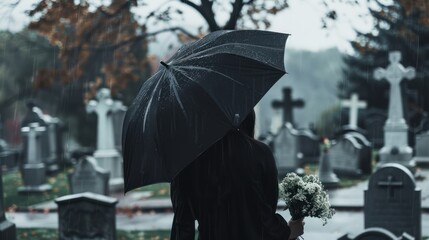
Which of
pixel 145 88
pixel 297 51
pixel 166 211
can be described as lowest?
pixel 166 211

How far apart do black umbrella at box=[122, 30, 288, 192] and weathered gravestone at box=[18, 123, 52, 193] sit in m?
14.5

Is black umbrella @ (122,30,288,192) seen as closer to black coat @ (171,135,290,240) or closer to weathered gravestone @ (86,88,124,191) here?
black coat @ (171,135,290,240)

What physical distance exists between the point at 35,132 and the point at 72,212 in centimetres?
1057

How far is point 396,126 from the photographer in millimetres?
16875

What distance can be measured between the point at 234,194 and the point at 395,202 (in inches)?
227

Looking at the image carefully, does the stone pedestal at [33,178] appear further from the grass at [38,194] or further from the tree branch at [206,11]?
the tree branch at [206,11]

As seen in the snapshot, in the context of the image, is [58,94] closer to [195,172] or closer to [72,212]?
[72,212]

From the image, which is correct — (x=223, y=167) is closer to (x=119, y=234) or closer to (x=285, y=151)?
(x=119, y=234)

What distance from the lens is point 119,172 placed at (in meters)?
18.4

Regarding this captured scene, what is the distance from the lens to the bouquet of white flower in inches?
147

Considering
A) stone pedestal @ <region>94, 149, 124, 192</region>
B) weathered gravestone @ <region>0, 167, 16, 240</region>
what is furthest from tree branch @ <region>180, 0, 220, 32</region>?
stone pedestal @ <region>94, 149, 124, 192</region>

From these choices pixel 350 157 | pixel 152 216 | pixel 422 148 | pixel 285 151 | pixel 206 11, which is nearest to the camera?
pixel 206 11

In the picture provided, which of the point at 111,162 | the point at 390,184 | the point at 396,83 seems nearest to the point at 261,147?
the point at 390,184

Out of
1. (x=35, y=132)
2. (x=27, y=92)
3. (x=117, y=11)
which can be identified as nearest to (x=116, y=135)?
(x=35, y=132)
